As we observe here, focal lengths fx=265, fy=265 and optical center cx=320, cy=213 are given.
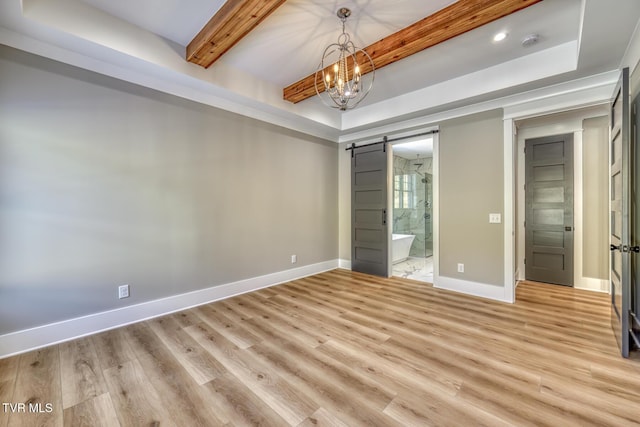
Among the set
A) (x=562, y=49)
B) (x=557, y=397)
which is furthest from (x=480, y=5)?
(x=557, y=397)

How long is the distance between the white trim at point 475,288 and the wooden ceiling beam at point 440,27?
298 centimetres

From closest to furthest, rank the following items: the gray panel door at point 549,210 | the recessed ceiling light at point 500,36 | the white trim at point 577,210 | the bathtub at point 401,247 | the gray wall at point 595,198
A: the recessed ceiling light at point 500,36, the gray wall at point 595,198, the white trim at point 577,210, the gray panel door at point 549,210, the bathtub at point 401,247

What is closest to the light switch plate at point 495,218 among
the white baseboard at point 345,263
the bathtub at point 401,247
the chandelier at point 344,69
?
the bathtub at point 401,247

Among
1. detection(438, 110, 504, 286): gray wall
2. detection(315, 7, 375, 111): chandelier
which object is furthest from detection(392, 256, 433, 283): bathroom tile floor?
detection(315, 7, 375, 111): chandelier

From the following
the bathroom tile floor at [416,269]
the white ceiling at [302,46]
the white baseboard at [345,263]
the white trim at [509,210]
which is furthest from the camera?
the white baseboard at [345,263]

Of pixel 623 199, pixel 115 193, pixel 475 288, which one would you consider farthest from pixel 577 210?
pixel 115 193

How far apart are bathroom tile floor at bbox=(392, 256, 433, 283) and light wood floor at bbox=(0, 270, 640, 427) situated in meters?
1.48

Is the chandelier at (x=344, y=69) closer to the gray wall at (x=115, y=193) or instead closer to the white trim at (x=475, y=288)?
the gray wall at (x=115, y=193)

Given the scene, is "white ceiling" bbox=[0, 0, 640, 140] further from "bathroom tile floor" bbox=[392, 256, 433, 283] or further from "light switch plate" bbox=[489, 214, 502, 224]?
"bathroom tile floor" bbox=[392, 256, 433, 283]

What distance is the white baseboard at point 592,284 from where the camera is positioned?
145 inches

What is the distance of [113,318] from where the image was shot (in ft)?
8.69

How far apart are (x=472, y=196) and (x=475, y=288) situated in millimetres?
1261

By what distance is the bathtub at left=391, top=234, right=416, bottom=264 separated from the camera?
5.69 m

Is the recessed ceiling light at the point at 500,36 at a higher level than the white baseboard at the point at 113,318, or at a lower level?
higher
